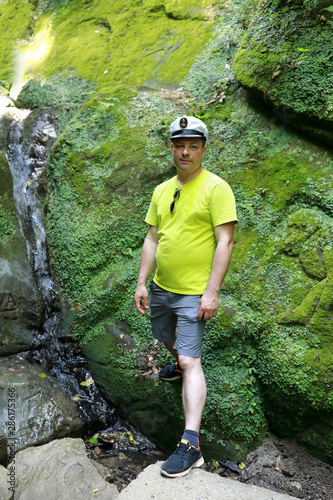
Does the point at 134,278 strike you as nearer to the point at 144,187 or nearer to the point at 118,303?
the point at 118,303

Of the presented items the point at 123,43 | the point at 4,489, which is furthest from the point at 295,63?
the point at 123,43

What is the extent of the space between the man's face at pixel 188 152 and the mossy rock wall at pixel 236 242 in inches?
62.4

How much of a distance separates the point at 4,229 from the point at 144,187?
2127mm

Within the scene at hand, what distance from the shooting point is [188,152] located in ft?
10.0

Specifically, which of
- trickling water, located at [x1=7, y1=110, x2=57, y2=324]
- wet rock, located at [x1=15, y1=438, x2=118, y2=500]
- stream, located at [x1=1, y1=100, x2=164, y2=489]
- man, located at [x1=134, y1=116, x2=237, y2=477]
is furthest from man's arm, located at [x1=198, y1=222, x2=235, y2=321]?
trickling water, located at [x1=7, y1=110, x2=57, y2=324]

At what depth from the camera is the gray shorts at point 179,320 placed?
3.02 metres

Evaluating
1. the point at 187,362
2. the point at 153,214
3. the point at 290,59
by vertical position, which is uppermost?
the point at 290,59

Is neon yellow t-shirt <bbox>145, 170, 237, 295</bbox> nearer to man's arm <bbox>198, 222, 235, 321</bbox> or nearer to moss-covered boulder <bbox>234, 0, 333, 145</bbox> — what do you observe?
man's arm <bbox>198, 222, 235, 321</bbox>

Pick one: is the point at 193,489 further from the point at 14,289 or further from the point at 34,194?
the point at 34,194

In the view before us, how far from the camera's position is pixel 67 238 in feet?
18.4

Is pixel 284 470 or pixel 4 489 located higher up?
pixel 4 489

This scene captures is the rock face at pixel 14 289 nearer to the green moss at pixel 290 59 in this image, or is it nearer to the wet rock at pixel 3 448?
the wet rock at pixel 3 448

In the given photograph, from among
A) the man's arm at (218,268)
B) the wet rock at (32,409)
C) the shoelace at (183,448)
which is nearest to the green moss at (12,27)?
the wet rock at (32,409)

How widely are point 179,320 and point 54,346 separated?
9.15 ft
